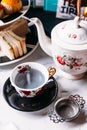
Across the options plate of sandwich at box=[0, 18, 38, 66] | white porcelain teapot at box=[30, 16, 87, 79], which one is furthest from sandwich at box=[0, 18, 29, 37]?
white porcelain teapot at box=[30, 16, 87, 79]

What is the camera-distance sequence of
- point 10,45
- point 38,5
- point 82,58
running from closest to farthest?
point 82,58
point 10,45
point 38,5

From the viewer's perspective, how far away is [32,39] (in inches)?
31.8

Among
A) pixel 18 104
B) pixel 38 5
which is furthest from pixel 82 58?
pixel 38 5

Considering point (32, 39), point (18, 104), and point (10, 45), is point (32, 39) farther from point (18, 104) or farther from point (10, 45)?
point (18, 104)

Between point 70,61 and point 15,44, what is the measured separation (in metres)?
0.18

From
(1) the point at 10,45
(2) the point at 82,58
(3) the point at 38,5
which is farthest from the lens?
(3) the point at 38,5

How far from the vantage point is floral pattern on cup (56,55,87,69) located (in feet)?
2.02

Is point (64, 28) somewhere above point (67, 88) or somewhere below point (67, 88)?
above

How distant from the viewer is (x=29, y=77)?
2.16 feet

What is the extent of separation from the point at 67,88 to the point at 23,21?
0.26 metres

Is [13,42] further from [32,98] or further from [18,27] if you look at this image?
[32,98]

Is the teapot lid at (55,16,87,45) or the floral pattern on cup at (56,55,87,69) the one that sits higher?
the teapot lid at (55,16,87,45)

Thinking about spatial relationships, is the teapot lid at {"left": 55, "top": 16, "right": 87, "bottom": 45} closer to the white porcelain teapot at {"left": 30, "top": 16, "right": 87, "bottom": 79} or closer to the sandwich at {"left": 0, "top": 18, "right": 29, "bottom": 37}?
the white porcelain teapot at {"left": 30, "top": 16, "right": 87, "bottom": 79}

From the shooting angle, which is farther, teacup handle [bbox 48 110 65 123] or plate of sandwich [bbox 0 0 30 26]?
plate of sandwich [bbox 0 0 30 26]
